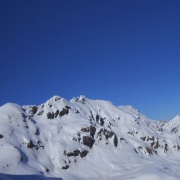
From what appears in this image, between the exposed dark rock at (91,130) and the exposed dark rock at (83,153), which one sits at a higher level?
the exposed dark rock at (91,130)

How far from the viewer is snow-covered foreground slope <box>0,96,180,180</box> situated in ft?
178

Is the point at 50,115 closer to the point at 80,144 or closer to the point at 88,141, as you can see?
the point at 80,144

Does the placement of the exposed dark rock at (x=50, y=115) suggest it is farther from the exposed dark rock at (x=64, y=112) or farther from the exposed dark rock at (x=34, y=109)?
the exposed dark rock at (x=34, y=109)

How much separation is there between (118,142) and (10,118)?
100 feet

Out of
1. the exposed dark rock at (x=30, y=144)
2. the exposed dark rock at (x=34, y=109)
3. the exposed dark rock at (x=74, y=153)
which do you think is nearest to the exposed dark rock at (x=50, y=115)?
the exposed dark rock at (x=34, y=109)

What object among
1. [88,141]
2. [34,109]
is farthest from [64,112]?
[88,141]

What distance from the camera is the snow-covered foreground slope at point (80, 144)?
5418cm

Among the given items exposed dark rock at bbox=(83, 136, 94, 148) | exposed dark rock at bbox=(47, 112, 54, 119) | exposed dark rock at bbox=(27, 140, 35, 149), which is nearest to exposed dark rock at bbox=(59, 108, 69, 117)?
exposed dark rock at bbox=(47, 112, 54, 119)

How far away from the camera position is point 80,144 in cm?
6688

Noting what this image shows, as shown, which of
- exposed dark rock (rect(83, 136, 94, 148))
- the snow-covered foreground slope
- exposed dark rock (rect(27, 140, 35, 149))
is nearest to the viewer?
the snow-covered foreground slope

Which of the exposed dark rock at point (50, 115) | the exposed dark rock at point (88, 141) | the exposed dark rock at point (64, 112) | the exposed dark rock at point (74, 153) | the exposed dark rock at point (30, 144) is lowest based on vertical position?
the exposed dark rock at point (74, 153)

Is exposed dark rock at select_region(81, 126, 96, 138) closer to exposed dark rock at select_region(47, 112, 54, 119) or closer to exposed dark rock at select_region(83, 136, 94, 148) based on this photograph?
exposed dark rock at select_region(83, 136, 94, 148)

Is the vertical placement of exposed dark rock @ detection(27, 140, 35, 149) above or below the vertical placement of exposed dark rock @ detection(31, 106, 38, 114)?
below

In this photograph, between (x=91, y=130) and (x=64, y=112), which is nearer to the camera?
(x=91, y=130)
